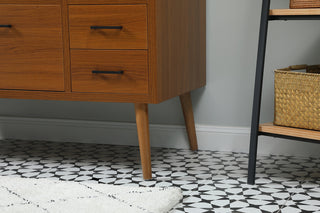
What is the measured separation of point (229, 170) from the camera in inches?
71.2

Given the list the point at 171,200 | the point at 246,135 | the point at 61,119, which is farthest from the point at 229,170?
the point at 61,119

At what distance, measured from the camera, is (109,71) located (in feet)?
5.41

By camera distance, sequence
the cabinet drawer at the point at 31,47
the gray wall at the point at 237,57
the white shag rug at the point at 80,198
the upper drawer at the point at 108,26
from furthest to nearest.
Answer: the gray wall at the point at 237,57
the cabinet drawer at the point at 31,47
the upper drawer at the point at 108,26
the white shag rug at the point at 80,198

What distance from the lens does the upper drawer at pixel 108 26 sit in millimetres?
1598

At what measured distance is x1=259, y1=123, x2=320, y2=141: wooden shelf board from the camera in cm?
154

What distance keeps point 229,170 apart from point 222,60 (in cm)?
51

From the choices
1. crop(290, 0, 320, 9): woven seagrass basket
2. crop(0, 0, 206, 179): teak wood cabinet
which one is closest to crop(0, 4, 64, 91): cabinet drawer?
crop(0, 0, 206, 179): teak wood cabinet

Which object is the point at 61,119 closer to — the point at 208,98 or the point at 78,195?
the point at 208,98

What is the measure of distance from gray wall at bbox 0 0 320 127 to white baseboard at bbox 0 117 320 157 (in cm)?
5

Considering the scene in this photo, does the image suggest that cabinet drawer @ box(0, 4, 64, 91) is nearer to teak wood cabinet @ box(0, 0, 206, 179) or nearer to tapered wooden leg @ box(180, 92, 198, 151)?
teak wood cabinet @ box(0, 0, 206, 179)

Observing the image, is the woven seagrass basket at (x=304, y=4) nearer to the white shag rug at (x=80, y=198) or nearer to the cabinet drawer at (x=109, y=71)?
the cabinet drawer at (x=109, y=71)

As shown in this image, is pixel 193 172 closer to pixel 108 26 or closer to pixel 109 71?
pixel 109 71

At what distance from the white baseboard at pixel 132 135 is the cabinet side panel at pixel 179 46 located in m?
0.25

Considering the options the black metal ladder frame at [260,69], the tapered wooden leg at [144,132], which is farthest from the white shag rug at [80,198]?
the black metal ladder frame at [260,69]
